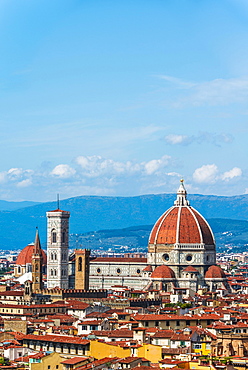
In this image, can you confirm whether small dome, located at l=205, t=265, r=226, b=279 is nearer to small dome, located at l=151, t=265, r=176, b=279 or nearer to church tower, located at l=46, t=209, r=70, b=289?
small dome, located at l=151, t=265, r=176, b=279

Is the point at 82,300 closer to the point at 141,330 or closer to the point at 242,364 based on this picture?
the point at 141,330

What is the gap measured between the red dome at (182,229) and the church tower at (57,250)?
783cm

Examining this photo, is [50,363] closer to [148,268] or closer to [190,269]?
[190,269]

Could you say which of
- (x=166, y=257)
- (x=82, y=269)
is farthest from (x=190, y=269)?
(x=82, y=269)

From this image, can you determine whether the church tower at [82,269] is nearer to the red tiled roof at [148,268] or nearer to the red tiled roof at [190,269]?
the red tiled roof at [148,268]

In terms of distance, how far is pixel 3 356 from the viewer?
143 feet

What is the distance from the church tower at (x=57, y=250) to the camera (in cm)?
9094

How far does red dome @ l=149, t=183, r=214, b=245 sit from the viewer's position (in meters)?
93.1

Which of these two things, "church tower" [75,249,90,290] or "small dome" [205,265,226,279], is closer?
"church tower" [75,249,90,290]

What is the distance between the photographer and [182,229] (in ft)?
306

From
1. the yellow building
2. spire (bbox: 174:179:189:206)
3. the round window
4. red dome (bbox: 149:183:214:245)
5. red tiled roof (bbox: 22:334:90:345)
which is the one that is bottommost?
the yellow building

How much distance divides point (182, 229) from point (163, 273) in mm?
5501

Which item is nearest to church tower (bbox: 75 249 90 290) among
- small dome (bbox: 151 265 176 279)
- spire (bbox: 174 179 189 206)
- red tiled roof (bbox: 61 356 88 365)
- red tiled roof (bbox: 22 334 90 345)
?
small dome (bbox: 151 265 176 279)

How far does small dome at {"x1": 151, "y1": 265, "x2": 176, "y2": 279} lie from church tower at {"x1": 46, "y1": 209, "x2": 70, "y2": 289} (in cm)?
737
